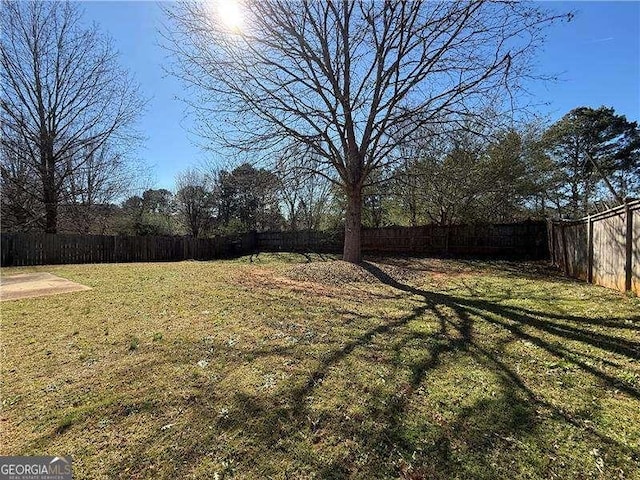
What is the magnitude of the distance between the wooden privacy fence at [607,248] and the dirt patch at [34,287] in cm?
969

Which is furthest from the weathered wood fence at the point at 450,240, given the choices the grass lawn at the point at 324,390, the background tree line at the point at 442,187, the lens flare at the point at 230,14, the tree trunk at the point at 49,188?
the tree trunk at the point at 49,188

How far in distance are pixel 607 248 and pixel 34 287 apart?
1127 centimetres

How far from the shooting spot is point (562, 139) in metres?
19.2

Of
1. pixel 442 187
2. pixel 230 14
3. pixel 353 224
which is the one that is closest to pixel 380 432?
pixel 353 224

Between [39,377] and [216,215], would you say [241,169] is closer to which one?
[39,377]

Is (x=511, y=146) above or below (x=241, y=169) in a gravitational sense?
above

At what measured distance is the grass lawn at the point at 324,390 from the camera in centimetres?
182

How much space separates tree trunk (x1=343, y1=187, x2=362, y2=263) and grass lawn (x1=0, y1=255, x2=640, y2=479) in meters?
4.35

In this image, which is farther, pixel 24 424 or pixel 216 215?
pixel 216 215

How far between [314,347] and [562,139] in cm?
2246

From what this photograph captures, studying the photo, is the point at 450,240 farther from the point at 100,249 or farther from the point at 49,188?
the point at 49,188

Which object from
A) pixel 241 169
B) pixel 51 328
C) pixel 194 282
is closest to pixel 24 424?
pixel 51 328

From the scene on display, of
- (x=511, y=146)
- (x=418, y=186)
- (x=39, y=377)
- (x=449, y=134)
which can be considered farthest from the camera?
(x=511, y=146)

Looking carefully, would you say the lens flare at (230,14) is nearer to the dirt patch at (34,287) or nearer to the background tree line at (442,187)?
the background tree line at (442,187)
